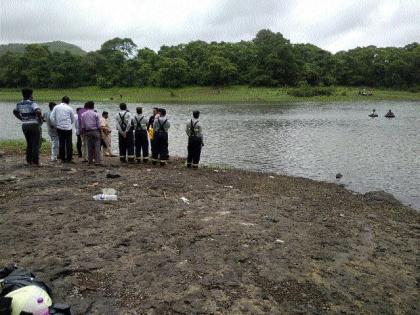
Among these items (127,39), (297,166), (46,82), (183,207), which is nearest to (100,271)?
(183,207)

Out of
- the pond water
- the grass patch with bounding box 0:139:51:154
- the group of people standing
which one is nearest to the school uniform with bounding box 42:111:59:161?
the group of people standing

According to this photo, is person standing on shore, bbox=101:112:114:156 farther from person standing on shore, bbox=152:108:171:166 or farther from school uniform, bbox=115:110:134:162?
person standing on shore, bbox=152:108:171:166

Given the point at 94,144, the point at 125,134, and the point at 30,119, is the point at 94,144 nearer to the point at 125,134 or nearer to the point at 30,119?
the point at 125,134

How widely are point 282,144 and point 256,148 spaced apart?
8.70 feet

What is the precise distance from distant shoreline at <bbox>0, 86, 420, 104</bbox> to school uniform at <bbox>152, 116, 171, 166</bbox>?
62.0 meters

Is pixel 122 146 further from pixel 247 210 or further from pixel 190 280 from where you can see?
pixel 190 280

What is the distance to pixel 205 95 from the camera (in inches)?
3693

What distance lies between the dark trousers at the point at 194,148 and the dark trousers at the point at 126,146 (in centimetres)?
239

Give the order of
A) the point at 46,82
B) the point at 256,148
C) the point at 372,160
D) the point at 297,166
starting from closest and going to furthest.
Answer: the point at 297,166, the point at 372,160, the point at 256,148, the point at 46,82

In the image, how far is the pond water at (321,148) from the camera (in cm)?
2061

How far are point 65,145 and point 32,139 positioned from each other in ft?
6.06

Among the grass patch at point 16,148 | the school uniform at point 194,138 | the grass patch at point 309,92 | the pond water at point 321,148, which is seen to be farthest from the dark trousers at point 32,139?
the grass patch at point 309,92

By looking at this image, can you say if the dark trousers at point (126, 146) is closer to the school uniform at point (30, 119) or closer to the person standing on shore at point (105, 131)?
the person standing on shore at point (105, 131)

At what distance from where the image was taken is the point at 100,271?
24.7ft
